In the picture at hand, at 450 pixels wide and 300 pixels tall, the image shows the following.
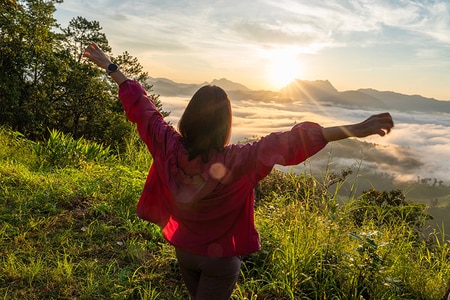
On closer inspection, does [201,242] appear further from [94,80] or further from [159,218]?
[94,80]

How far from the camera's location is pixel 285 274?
10.6ft

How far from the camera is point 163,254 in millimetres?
3713

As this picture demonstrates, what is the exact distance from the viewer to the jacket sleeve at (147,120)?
2.08m

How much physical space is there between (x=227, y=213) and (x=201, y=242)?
20 cm

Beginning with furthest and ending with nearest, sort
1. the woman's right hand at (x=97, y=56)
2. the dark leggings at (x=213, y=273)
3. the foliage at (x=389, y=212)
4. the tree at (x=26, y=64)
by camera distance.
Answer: the tree at (x=26, y=64) < the foliage at (x=389, y=212) < the woman's right hand at (x=97, y=56) < the dark leggings at (x=213, y=273)

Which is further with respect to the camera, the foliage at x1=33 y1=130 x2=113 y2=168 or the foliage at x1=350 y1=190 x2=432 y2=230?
the foliage at x1=33 y1=130 x2=113 y2=168

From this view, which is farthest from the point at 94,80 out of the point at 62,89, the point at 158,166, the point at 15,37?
the point at 158,166

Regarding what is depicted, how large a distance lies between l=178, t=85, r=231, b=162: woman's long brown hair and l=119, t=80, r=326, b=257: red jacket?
0.14 feet

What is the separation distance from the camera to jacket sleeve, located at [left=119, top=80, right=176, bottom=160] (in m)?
2.08

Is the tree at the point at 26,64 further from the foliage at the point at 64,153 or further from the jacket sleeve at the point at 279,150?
the jacket sleeve at the point at 279,150

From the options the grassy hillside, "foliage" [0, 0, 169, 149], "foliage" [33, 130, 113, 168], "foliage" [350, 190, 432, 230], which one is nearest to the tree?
"foliage" [0, 0, 169, 149]

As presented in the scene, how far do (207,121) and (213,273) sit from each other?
0.75 metres

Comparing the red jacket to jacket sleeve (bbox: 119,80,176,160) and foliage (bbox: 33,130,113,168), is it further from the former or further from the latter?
foliage (bbox: 33,130,113,168)

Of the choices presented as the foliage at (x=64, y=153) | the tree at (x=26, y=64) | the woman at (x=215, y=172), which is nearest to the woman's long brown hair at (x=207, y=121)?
the woman at (x=215, y=172)
